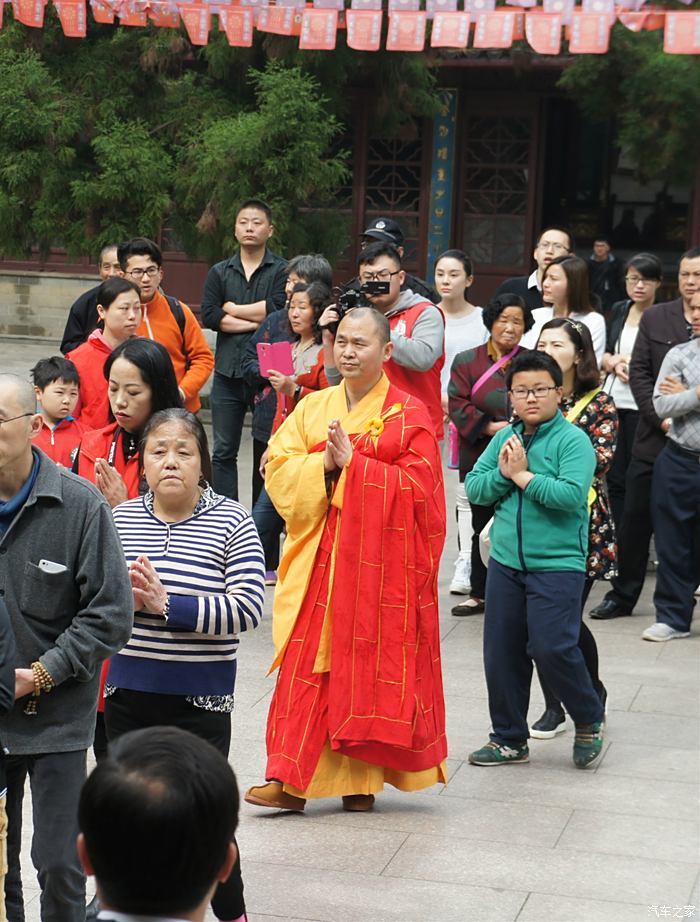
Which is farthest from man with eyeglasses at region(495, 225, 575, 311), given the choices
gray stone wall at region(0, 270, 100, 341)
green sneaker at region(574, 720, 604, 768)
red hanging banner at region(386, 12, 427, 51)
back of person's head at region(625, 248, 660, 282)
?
gray stone wall at region(0, 270, 100, 341)

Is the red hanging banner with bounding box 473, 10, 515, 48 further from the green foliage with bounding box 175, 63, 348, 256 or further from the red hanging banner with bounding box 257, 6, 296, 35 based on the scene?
the green foliage with bounding box 175, 63, 348, 256

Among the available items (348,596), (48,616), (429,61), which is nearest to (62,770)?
(48,616)

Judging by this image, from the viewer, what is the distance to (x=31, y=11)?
38.0 feet

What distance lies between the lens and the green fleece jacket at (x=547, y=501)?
210 inches

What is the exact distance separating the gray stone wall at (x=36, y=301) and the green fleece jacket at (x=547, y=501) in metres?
13.2

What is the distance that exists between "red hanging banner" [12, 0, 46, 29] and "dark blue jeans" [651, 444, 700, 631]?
21.4 feet

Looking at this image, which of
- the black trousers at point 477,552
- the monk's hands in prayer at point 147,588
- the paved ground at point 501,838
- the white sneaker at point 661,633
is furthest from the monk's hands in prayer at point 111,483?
the white sneaker at point 661,633

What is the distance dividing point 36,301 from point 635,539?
11.9 metres

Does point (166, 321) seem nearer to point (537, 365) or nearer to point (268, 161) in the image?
point (537, 365)

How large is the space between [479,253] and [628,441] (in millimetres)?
8671

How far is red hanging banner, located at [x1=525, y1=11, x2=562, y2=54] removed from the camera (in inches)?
417

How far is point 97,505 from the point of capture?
11.9ft

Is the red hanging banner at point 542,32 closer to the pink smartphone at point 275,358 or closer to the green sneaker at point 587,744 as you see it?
the pink smartphone at point 275,358

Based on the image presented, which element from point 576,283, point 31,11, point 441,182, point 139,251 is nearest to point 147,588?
point 139,251
